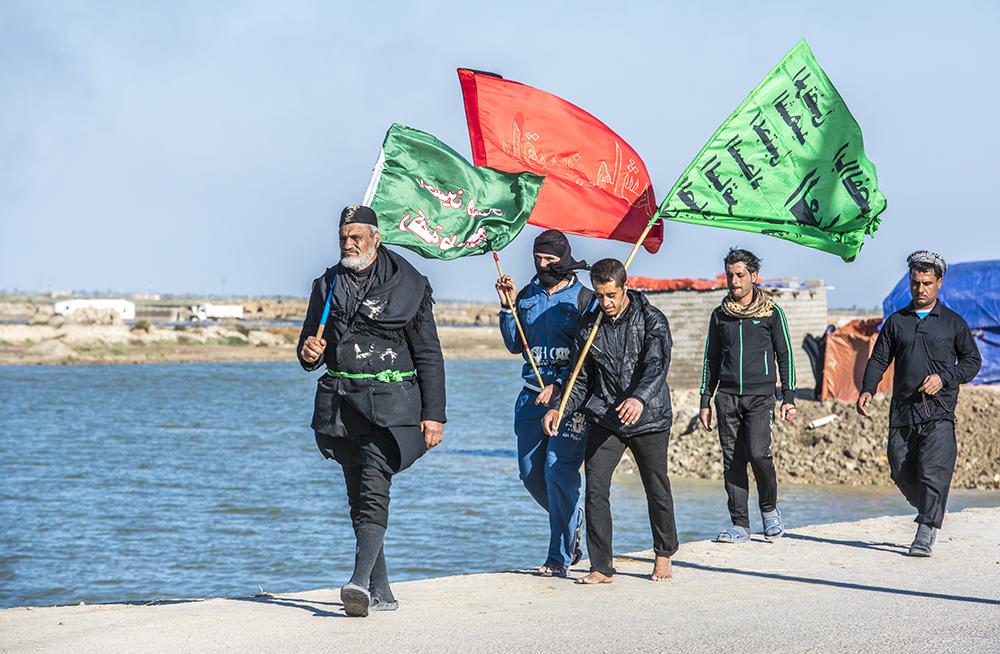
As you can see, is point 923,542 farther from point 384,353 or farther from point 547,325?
point 384,353

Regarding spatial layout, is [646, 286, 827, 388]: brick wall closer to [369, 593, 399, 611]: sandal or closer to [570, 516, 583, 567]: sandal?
[570, 516, 583, 567]: sandal

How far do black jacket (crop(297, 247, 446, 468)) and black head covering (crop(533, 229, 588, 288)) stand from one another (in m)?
1.36

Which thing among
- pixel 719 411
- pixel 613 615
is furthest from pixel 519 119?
pixel 613 615

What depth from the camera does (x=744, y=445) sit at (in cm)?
996

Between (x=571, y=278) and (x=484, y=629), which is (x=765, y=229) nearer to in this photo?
(x=571, y=278)

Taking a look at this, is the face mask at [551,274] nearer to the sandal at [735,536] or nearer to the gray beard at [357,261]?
the gray beard at [357,261]

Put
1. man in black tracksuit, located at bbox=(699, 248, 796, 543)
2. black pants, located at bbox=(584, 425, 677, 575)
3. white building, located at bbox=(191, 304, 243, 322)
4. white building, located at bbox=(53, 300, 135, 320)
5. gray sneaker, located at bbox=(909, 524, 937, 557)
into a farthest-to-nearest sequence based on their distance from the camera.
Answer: white building, located at bbox=(191, 304, 243, 322), white building, located at bbox=(53, 300, 135, 320), man in black tracksuit, located at bbox=(699, 248, 796, 543), gray sneaker, located at bbox=(909, 524, 937, 557), black pants, located at bbox=(584, 425, 677, 575)

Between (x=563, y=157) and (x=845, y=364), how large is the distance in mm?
17204

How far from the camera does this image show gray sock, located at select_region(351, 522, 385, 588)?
7.12m

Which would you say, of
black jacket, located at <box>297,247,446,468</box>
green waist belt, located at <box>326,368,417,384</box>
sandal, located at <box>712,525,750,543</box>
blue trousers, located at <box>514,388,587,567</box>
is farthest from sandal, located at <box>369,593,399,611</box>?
sandal, located at <box>712,525,750,543</box>

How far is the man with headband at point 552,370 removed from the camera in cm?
847

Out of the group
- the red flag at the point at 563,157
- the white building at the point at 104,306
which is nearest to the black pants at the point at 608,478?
the red flag at the point at 563,157

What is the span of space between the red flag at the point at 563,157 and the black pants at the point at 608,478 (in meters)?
1.91

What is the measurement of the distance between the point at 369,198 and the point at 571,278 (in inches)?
57.7
